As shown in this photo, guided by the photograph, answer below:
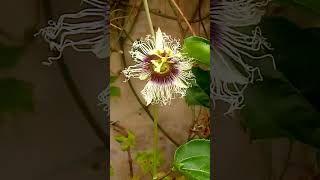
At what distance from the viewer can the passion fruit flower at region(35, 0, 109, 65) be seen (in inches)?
32.0

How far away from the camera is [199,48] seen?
981mm

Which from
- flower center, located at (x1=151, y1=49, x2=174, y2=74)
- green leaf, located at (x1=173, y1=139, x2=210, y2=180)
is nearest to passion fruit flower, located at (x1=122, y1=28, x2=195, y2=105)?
flower center, located at (x1=151, y1=49, x2=174, y2=74)

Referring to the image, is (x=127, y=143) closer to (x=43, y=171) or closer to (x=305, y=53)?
(x=43, y=171)

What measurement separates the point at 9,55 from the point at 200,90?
1.32 ft

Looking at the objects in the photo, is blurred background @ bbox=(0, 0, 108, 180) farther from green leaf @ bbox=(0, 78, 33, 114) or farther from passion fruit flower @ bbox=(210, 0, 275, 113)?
passion fruit flower @ bbox=(210, 0, 275, 113)

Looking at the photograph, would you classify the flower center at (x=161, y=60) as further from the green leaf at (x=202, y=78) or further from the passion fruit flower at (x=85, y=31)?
the passion fruit flower at (x=85, y=31)

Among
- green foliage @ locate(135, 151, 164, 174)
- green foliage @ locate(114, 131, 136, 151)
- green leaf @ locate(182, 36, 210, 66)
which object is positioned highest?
green leaf @ locate(182, 36, 210, 66)

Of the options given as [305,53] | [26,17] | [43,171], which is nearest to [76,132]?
[43,171]

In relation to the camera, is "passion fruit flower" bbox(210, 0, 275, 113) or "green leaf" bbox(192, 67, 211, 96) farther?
→ "green leaf" bbox(192, 67, 211, 96)

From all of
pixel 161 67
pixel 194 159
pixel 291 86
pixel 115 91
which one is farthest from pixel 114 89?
pixel 291 86

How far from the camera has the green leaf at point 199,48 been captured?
3.21 feet

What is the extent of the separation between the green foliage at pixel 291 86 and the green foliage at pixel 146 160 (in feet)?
0.92

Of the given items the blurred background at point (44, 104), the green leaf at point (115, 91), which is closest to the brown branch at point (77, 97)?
the blurred background at point (44, 104)

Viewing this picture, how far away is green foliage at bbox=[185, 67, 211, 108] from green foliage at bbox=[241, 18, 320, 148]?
169mm
